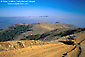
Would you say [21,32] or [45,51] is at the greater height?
[45,51]

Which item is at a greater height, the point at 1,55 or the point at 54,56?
the point at 1,55

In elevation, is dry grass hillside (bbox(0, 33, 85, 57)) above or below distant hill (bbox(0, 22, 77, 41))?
above

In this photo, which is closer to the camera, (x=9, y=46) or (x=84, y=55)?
(x=84, y=55)

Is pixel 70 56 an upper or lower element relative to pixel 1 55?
lower

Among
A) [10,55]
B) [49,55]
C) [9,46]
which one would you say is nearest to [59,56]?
[49,55]

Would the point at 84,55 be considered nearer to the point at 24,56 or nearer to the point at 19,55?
the point at 24,56

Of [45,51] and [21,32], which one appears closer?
[45,51]

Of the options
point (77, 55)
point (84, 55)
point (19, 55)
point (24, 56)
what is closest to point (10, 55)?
point (19, 55)

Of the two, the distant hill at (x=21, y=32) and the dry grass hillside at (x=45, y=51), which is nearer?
the dry grass hillside at (x=45, y=51)

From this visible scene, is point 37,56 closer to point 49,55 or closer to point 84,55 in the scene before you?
point 49,55

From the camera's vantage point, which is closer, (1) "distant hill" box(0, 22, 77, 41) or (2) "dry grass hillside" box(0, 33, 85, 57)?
(2) "dry grass hillside" box(0, 33, 85, 57)
